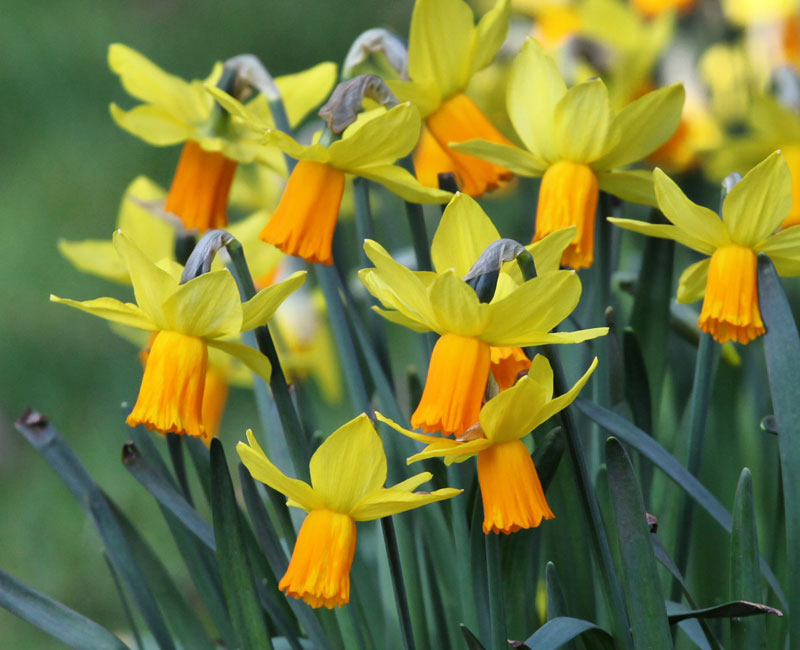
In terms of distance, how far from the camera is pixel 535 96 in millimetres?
1049

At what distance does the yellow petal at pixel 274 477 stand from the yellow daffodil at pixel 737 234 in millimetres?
374

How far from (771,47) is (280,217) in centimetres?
183

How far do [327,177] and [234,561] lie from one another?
15.8 inches

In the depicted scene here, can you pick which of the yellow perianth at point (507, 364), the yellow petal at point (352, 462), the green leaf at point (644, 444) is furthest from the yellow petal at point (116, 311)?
the green leaf at point (644, 444)

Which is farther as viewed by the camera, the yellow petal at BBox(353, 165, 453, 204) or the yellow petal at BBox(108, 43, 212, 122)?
the yellow petal at BBox(108, 43, 212, 122)

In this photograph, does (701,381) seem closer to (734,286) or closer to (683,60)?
(734,286)

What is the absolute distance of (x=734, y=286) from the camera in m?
0.92

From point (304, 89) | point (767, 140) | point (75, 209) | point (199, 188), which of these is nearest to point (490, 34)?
point (304, 89)

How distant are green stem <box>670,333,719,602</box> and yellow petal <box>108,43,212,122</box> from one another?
25.9 inches

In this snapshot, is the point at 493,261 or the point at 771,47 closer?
→ the point at 493,261

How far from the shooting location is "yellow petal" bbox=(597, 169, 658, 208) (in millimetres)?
1051

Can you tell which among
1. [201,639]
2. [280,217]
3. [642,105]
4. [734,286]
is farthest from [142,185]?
[734,286]

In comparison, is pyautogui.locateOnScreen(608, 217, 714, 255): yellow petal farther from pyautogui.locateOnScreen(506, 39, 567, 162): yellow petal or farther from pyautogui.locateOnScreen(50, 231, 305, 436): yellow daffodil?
pyautogui.locateOnScreen(50, 231, 305, 436): yellow daffodil

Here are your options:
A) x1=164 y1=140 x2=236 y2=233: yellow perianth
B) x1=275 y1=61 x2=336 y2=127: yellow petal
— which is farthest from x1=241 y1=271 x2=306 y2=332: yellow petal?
x1=275 y1=61 x2=336 y2=127: yellow petal
